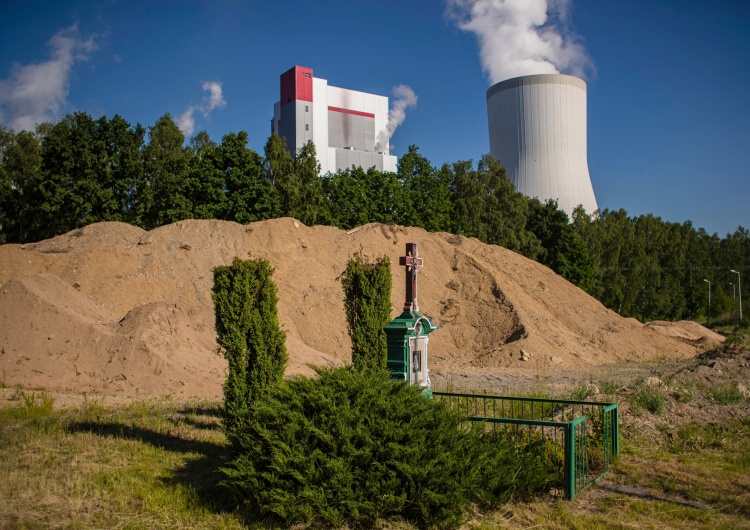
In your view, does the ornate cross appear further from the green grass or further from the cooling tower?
the cooling tower

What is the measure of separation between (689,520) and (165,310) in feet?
49.3

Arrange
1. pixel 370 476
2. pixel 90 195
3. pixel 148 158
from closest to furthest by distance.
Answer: pixel 370 476, pixel 90 195, pixel 148 158

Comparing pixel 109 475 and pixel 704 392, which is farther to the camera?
pixel 704 392

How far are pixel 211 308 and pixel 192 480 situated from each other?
46.4 feet

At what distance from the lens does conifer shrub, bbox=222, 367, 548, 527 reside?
5.95 metres

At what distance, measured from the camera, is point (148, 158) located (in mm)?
35406

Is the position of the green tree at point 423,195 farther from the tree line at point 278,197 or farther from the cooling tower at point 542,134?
the cooling tower at point 542,134

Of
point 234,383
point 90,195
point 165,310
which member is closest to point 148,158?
point 90,195

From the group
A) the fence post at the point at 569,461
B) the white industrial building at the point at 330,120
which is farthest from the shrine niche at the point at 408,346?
the white industrial building at the point at 330,120

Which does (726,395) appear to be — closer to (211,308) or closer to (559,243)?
(211,308)

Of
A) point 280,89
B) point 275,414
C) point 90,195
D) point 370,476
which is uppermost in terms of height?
point 280,89

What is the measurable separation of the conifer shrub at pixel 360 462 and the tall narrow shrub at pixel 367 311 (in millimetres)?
4235

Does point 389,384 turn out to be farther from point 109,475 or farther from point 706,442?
point 706,442

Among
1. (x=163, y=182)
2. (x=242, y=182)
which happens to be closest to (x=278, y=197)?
(x=242, y=182)
